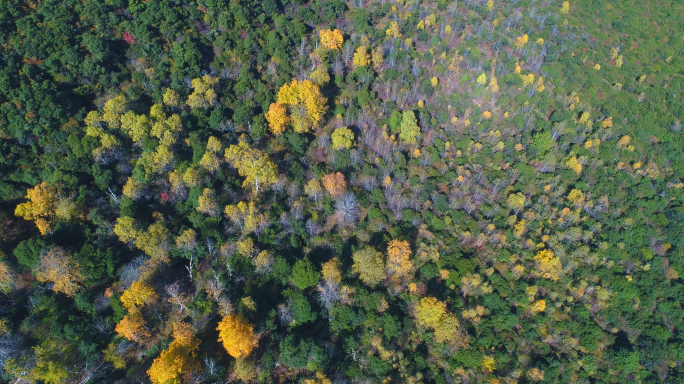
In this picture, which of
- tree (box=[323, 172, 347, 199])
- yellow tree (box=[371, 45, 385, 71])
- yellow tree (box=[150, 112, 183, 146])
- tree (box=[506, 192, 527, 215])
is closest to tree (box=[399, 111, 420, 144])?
yellow tree (box=[371, 45, 385, 71])

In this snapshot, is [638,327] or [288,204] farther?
[288,204]

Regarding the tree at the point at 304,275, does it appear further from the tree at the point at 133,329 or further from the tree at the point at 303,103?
the tree at the point at 303,103

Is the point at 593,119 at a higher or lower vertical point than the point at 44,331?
higher

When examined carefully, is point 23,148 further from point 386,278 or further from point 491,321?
point 491,321

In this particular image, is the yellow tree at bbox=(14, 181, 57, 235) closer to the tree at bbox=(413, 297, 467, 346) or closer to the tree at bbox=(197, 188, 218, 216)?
the tree at bbox=(197, 188, 218, 216)

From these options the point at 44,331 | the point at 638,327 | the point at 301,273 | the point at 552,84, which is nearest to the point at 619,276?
the point at 638,327
